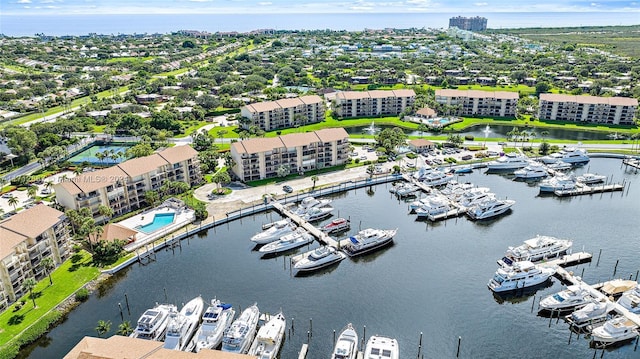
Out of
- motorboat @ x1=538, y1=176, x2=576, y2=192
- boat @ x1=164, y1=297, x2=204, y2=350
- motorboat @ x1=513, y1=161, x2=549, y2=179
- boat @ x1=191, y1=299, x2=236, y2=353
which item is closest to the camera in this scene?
boat @ x1=164, y1=297, x2=204, y2=350

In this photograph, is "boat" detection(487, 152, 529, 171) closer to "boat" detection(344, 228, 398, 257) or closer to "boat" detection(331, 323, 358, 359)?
"boat" detection(344, 228, 398, 257)

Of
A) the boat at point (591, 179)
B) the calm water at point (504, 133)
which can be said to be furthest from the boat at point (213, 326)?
the calm water at point (504, 133)

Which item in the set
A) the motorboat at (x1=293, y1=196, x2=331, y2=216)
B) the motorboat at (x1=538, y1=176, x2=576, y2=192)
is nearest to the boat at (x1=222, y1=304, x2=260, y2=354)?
the motorboat at (x1=293, y1=196, x2=331, y2=216)

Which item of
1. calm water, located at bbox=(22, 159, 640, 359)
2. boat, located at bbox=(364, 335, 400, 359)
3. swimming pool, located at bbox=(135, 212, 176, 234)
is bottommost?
calm water, located at bbox=(22, 159, 640, 359)

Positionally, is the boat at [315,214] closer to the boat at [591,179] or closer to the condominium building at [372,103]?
the boat at [591,179]

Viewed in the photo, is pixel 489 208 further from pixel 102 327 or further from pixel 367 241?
pixel 102 327
